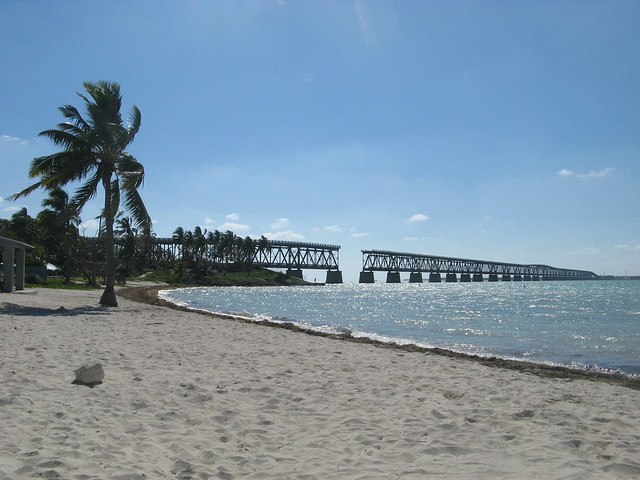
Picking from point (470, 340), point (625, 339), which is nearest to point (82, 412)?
point (470, 340)

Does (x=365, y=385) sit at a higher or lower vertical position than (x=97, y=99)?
lower

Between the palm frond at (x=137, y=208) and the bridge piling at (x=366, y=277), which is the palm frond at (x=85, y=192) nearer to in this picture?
the palm frond at (x=137, y=208)

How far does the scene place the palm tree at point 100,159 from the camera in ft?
64.3

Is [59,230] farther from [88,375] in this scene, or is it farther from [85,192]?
[88,375]

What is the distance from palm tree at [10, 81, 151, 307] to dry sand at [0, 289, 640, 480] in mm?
10931

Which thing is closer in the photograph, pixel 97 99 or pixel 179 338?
pixel 179 338

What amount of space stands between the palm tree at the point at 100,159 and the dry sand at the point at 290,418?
35.9ft

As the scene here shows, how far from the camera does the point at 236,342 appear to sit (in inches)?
504

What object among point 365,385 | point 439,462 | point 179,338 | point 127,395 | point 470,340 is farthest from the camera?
point 470,340

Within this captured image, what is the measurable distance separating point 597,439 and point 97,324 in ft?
41.8

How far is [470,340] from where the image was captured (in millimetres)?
19266

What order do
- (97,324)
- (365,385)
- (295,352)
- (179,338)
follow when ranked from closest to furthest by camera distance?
(365,385)
(295,352)
(179,338)
(97,324)

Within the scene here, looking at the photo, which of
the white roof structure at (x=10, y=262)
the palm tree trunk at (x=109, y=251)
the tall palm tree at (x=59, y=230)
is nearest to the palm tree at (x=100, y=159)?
the palm tree trunk at (x=109, y=251)

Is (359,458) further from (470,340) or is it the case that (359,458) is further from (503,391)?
(470,340)
